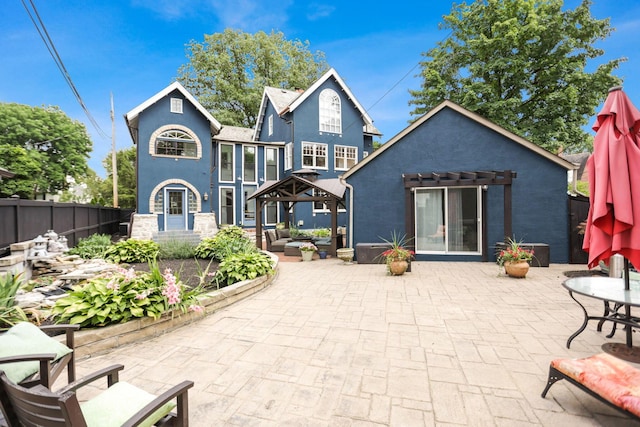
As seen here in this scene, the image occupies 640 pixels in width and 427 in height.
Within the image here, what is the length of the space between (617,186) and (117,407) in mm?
4971

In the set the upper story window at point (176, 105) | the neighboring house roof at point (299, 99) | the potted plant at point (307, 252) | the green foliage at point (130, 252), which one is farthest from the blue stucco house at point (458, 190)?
the upper story window at point (176, 105)

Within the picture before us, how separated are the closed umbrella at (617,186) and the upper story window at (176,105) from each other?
18959mm

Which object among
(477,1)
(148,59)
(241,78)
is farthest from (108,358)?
(241,78)

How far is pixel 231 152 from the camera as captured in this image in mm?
20266

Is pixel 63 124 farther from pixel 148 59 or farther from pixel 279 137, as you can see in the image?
pixel 279 137

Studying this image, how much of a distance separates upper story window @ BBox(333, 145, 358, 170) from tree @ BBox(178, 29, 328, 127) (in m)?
11.4

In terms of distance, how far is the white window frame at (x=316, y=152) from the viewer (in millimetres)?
20323

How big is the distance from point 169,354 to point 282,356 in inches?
54.3

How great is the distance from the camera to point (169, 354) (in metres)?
3.61

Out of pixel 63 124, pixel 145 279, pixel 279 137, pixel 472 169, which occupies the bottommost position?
pixel 145 279

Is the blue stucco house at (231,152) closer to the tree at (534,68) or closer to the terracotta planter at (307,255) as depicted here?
the terracotta planter at (307,255)

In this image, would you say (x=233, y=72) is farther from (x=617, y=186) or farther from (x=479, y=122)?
(x=617, y=186)

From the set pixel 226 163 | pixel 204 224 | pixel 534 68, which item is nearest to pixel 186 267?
pixel 204 224

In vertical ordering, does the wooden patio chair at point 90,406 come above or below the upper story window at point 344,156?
below
